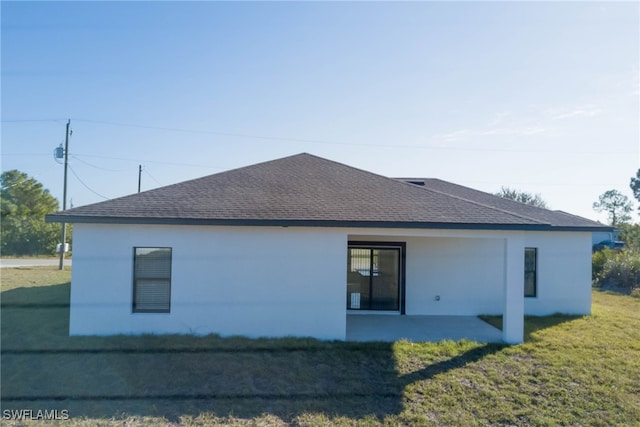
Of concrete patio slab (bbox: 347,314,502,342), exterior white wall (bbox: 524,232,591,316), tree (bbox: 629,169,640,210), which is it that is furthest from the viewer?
tree (bbox: 629,169,640,210)

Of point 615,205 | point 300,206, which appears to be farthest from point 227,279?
point 615,205

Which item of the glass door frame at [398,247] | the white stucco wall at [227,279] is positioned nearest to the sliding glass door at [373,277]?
the glass door frame at [398,247]

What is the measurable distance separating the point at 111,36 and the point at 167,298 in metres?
4.99

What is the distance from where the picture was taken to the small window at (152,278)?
8109mm

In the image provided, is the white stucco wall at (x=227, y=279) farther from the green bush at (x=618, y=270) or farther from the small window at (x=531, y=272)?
the green bush at (x=618, y=270)

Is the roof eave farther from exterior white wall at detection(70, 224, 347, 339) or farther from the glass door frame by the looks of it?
the glass door frame

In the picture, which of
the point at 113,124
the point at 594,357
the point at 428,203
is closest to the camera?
the point at 594,357

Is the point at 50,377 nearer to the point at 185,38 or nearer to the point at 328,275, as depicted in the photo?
the point at 328,275

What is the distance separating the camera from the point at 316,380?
20.1 feet

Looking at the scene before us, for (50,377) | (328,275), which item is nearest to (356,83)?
(328,275)

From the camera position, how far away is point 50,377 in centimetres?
607

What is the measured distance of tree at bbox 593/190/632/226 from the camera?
57062 millimetres

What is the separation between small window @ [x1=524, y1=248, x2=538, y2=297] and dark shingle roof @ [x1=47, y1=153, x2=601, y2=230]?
1108 millimetres

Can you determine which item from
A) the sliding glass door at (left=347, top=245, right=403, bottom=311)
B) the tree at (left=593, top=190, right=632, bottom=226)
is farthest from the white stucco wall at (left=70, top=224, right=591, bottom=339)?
the tree at (left=593, top=190, right=632, bottom=226)
